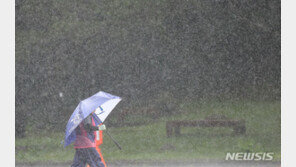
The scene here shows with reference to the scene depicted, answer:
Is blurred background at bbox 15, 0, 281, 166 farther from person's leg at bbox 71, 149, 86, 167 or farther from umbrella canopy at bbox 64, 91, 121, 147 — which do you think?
person's leg at bbox 71, 149, 86, 167

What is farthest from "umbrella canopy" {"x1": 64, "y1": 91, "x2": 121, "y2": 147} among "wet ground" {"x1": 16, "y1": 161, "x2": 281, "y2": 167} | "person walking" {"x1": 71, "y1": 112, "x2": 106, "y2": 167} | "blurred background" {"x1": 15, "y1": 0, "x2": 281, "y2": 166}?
"blurred background" {"x1": 15, "y1": 0, "x2": 281, "y2": 166}

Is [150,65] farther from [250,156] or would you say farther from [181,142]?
[250,156]

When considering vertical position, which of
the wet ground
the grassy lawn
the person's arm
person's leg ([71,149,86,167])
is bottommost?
the grassy lawn

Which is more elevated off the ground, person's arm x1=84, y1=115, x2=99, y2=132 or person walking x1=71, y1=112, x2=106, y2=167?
person's arm x1=84, y1=115, x2=99, y2=132

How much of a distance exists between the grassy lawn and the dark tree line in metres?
1.61

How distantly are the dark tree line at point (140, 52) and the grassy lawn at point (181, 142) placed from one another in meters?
1.61

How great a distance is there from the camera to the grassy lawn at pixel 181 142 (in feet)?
33.7

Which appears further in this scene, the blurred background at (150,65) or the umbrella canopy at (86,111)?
the blurred background at (150,65)

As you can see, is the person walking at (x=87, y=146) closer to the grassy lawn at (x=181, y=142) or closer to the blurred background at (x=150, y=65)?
the grassy lawn at (x=181, y=142)

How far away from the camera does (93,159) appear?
6004 millimetres

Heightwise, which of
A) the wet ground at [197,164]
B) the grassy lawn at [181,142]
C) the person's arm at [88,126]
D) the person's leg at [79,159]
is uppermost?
the person's arm at [88,126]

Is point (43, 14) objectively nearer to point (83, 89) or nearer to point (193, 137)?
point (83, 89)

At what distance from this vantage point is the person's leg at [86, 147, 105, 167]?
19.6ft

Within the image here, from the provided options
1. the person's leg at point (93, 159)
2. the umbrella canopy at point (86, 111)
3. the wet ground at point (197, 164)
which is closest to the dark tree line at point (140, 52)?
the wet ground at point (197, 164)
